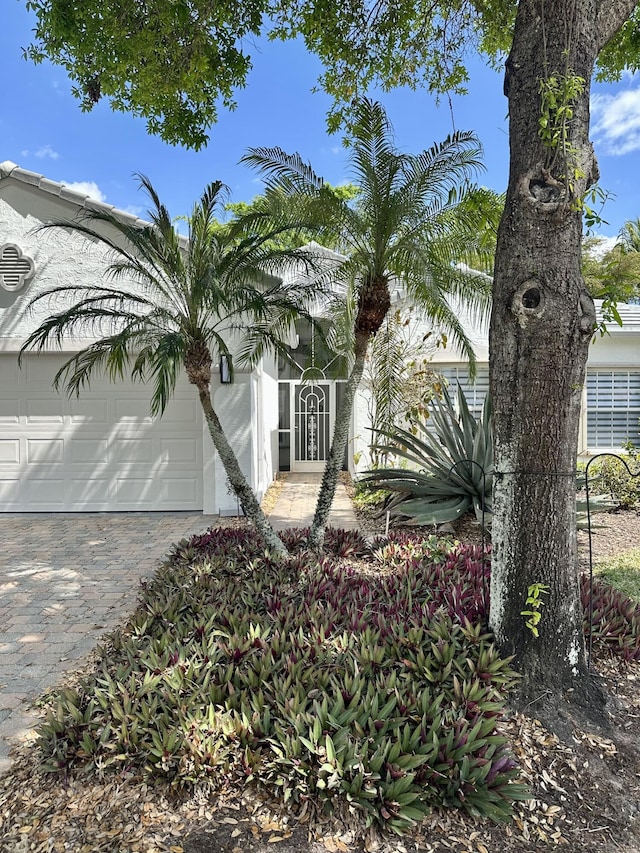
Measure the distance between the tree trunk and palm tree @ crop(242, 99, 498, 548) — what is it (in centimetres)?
187

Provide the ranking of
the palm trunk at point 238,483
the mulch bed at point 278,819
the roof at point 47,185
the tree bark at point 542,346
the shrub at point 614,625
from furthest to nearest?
the roof at point 47,185
the palm trunk at point 238,483
the shrub at point 614,625
the tree bark at point 542,346
the mulch bed at point 278,819

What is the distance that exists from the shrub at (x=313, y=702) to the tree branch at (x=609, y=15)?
3.70 m

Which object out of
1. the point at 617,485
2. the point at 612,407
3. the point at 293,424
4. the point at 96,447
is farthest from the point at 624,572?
the point at 293,424

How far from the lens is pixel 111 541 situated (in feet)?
24.1

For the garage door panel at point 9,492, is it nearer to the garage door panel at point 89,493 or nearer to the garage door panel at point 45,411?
the garage door panel at point 89,493

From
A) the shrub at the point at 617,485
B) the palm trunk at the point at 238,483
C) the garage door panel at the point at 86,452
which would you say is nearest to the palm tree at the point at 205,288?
the palm trunk at the point at 238,483

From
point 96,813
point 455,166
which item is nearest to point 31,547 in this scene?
point 96,813

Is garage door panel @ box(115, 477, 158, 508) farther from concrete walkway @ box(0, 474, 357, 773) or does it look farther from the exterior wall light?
the exterior wall light

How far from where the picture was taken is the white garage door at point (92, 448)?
9109mm

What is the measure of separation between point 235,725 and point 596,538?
6.18 m

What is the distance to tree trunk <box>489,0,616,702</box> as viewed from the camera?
3.03 m

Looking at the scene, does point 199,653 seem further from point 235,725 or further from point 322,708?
point 322,708

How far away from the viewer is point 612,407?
11.8m

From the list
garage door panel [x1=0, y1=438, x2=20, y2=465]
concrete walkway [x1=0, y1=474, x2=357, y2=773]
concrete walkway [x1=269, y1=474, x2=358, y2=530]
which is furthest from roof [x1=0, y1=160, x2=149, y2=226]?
concrete walkway [x1=269, y1=474, x2=358, y2=530]
